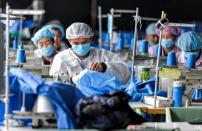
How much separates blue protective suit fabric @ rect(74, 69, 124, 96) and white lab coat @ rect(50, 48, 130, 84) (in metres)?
0.62

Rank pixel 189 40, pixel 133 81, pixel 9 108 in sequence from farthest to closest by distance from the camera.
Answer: pixel 189 40, pixel 133 81, pixel 9 108

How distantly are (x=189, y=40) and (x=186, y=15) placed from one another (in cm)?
734

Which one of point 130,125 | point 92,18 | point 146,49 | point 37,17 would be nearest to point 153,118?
point 130,125

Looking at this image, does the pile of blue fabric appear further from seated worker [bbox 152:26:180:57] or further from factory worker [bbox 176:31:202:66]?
seated worker [bbox 152:26:180:57]

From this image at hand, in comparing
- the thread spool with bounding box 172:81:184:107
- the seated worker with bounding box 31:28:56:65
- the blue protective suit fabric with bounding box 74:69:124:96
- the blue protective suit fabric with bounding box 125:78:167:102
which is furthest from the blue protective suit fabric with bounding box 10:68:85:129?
the seated worker with bounding box 31:28:56:65

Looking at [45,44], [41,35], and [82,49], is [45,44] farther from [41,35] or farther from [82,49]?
[82,49]

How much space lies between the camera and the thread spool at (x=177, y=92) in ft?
14.5

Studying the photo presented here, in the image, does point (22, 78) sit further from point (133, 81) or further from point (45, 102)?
point (133, 81)

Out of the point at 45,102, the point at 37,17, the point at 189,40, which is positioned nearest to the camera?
the point at 45,102

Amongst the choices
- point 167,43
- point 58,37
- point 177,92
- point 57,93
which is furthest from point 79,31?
point 58,37

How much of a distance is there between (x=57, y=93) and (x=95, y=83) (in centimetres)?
87

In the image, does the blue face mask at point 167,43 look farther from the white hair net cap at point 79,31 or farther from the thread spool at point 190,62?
the white hair net cap at point 79,31

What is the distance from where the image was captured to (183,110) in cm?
418

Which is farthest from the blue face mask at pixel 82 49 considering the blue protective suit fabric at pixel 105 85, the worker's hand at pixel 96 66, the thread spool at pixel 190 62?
the thread spool at pixel 190 62
